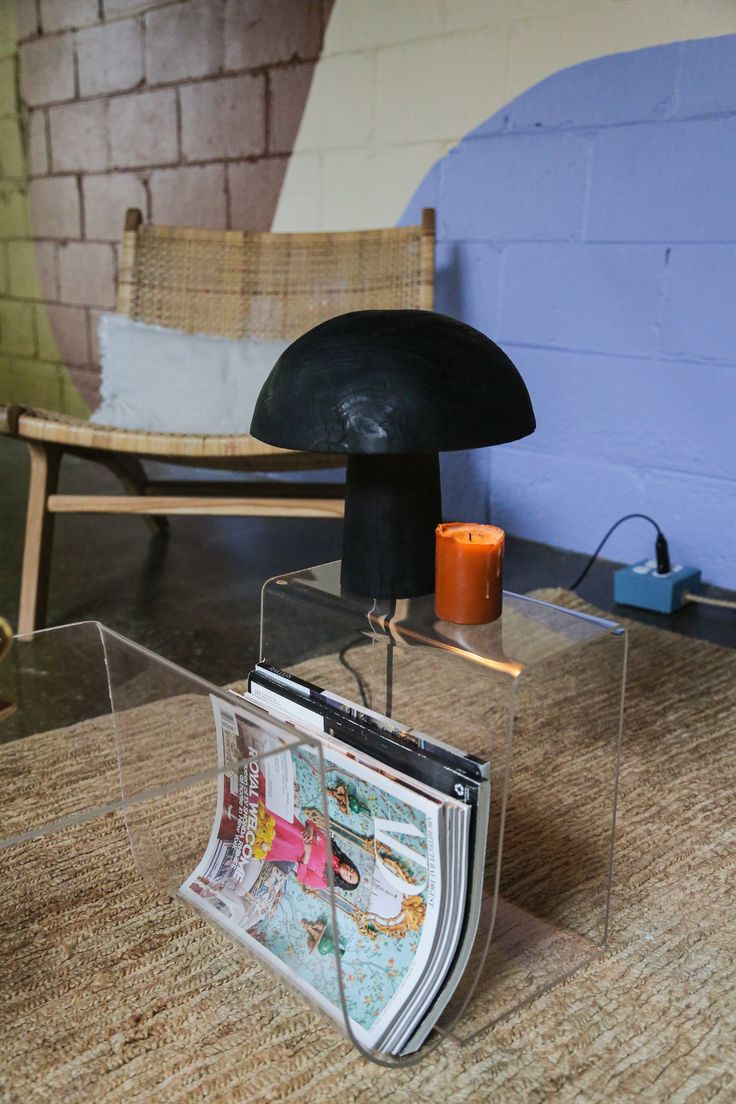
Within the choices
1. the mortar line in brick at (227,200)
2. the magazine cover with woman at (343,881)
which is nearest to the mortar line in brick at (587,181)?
the mortar line in brick at (227,200)

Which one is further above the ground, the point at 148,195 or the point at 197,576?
the point at 148,195

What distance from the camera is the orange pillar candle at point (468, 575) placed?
854 mm

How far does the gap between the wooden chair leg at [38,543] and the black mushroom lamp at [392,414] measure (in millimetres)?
884

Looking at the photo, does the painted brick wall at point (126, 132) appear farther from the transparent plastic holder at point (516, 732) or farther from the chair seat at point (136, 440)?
the transparent plastic holder at point (516, 732)

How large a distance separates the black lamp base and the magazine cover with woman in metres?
0.19

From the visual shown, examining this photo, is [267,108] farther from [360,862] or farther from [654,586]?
[360,862]

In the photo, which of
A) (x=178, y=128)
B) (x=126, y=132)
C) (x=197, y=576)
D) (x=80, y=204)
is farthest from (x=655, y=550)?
(x=80, y=204)

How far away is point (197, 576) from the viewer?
1.99m

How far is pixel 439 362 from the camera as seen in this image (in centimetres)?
84

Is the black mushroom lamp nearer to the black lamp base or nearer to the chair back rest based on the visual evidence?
the black lamp base

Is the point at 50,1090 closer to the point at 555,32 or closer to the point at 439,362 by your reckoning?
the point at 439,362

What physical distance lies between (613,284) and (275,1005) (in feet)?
5.03

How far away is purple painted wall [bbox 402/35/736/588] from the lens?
5.88 ft

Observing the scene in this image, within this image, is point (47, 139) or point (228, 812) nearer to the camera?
point (228, 812)
